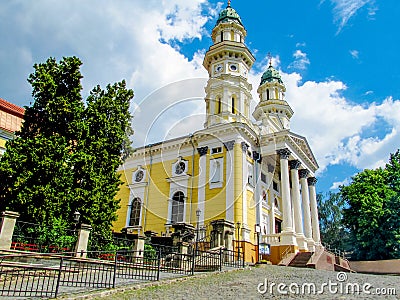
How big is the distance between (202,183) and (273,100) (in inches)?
665

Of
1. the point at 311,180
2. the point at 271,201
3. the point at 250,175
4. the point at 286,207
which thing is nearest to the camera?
the point at 286,207

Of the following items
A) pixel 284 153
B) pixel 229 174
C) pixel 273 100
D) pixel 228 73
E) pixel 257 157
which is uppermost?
pixel 273 100

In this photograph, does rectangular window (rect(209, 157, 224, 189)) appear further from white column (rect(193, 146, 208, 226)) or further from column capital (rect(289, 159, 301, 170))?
column capital (rect(289, 159, 301, 170))

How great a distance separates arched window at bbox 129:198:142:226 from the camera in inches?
1201

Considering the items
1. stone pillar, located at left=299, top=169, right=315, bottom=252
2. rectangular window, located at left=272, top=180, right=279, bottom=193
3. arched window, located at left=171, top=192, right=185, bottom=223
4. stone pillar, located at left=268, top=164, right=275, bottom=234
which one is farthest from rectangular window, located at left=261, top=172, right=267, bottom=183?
arched window, located at left=171, top=192, right=185, bottom=223

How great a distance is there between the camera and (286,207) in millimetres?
26656

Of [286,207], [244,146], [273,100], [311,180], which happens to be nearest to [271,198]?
[286,207]

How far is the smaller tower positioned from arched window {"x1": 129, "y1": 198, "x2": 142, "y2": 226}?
1671cm

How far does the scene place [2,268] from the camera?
35.0ft

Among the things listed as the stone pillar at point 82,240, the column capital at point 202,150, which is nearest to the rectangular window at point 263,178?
the column capital at point 202,150

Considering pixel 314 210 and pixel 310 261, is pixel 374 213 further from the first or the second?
pixel 310 261

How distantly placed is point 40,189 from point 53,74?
6010mm

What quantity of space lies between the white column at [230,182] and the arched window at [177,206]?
4293mm

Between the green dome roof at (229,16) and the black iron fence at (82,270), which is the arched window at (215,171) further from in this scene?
the green dome roof at (229,16)
